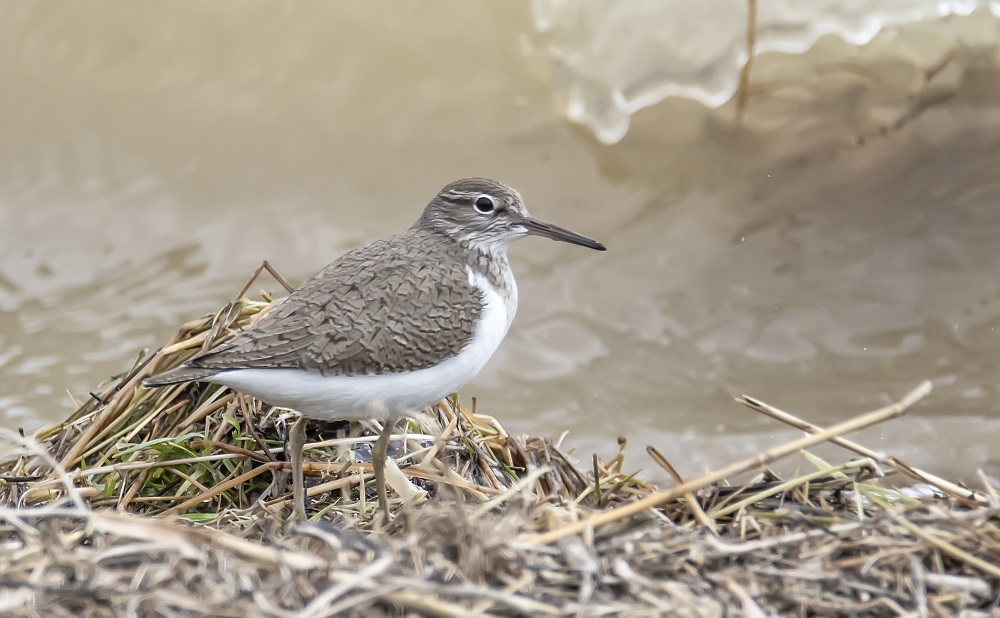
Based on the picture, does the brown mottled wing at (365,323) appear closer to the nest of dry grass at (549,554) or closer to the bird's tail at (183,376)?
the bird's tail at (183,376)

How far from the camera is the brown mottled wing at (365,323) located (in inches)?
153

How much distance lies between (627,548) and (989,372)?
5.14 m

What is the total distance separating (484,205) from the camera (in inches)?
184

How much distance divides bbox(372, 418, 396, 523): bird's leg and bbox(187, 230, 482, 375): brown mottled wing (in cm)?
25

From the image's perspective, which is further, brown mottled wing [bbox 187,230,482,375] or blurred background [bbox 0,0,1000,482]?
blurred background [bbox 0,0,1000,482]

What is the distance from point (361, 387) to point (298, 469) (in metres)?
0.42

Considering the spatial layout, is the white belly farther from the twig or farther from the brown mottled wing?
the twig

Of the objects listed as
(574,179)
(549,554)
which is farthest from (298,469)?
(574,179)

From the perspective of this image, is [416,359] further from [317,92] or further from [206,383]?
[317,92]

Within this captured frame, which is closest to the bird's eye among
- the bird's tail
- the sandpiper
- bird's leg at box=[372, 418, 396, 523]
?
the sandpiper

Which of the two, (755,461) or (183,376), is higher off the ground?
(183,376)

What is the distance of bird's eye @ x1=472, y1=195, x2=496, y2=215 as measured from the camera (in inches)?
183

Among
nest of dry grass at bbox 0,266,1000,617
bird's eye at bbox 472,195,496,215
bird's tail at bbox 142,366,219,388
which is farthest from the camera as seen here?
bird's eye at bbox 472,195,496,215

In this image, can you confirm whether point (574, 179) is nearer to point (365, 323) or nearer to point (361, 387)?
point (365, 323)
